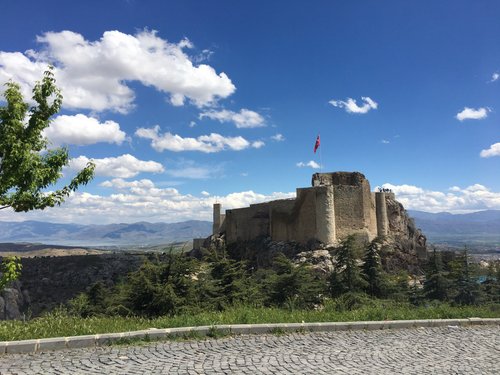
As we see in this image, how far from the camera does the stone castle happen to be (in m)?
40.8

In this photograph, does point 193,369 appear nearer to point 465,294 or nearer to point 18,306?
point 465,294

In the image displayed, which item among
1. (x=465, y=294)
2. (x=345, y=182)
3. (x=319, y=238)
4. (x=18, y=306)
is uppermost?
(x=345, y=182)

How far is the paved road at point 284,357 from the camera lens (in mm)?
6559

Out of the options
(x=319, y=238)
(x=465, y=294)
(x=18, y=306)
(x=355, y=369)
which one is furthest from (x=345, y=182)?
(x=355, y=369)

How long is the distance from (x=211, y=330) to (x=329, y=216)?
3289 centimetres

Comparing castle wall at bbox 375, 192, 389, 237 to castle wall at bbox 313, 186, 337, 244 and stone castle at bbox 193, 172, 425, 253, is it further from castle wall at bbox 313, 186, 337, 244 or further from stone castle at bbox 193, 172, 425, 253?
castle wall at bbox 313, 186, 337, 244

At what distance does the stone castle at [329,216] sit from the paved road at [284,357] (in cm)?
3081

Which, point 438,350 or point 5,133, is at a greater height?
point 5,133

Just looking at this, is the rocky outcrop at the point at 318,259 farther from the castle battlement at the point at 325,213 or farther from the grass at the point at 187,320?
the grass at the point at 187,320

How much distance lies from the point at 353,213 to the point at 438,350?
111ft

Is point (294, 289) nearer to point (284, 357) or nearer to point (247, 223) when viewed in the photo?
point (284, 357)

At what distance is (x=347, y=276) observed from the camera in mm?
17969

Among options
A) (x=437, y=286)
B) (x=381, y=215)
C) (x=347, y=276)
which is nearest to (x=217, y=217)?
(x=381, y=215)

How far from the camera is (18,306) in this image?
141 feet
